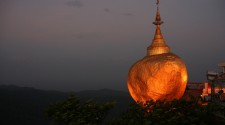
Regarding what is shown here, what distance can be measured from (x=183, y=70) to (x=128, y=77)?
3.14 metres

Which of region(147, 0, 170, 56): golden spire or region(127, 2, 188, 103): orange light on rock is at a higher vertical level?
region(147, 0, 170, 56): golden spire

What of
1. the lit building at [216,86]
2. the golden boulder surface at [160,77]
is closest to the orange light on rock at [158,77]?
the golden boulder surface at [160,77]

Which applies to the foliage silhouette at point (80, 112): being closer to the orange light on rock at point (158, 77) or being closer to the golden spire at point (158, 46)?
the orange light on rock at point (158, 77)

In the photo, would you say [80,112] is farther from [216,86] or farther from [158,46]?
[216,86]

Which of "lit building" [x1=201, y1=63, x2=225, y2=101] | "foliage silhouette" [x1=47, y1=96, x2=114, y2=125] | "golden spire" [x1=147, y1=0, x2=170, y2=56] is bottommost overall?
"foliage silhouette" [x1=47, y1=96, x2=114, y2=125]

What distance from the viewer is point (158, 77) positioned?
53.0ft

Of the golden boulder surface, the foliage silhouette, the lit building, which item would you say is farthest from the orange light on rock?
the foliage silhouette

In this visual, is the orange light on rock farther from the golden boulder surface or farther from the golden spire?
the golden spire

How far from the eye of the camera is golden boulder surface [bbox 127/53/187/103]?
16172mm

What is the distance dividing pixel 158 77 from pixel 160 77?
11cm

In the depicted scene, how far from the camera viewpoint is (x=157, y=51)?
57.7ft

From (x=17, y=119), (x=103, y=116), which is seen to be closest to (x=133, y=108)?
(x=103, y=116)

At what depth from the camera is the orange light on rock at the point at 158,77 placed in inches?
637

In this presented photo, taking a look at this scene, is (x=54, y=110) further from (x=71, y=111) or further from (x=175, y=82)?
(x=175, y=82)
